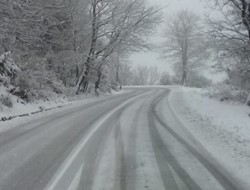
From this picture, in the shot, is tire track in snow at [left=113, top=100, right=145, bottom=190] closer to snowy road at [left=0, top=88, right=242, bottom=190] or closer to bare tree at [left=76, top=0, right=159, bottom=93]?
snowy road at [left=0, top=88, right=242, bottom=190]

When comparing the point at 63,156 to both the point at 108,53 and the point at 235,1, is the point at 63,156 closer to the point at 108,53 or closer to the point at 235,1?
the point at 235,1

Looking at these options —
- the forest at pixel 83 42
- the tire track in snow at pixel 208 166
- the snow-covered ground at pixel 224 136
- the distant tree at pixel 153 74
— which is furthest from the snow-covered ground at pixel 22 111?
the distant tree at pixel 153 74

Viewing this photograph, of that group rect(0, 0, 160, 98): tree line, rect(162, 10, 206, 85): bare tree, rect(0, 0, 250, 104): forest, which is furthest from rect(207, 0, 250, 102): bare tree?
rect(162, 10, 206, 85): bare tree

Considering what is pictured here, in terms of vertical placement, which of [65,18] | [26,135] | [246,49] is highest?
[65,18]

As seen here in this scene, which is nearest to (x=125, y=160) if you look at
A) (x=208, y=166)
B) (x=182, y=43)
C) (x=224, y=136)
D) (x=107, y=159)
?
(x=107, y=159)

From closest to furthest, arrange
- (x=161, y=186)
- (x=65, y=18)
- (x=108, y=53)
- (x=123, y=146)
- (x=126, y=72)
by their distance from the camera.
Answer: (x=161, y=186)
(x=123, y=146)
(x=65, y=18)
(x=108, y=53)
(x=126, y=72)

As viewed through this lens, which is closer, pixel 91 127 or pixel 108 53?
pixel 91 127

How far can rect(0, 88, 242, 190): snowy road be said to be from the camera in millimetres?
Result: 6773

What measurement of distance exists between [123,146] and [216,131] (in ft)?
11.7

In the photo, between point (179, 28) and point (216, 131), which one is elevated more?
point (179, 28)

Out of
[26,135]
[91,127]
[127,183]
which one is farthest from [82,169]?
[91,127]

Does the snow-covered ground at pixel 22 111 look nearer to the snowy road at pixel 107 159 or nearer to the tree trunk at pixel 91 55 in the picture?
the snowy road at pixel 107 159

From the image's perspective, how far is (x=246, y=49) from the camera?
22.4 metres

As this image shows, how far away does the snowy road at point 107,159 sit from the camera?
6.77 metres
